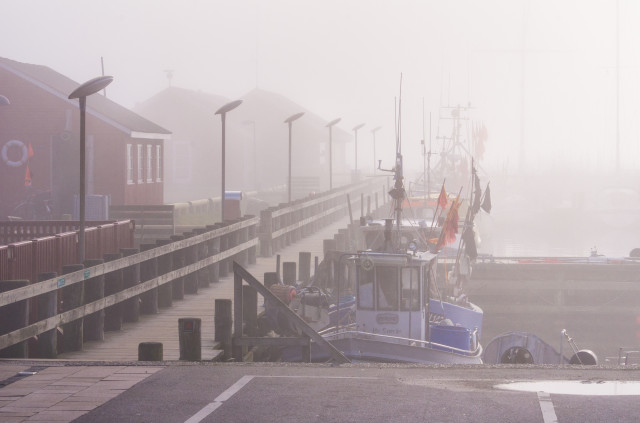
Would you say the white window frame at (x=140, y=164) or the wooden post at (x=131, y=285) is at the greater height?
the white window frame at (x=140, y=164)

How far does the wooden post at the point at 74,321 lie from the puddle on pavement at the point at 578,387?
19.1 ft

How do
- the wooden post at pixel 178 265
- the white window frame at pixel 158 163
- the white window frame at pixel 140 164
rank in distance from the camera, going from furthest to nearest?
1. the white window frame at pixel 158 163
2. the white window frame at pixel 140 164
3. the wooden post at pixel 178 265

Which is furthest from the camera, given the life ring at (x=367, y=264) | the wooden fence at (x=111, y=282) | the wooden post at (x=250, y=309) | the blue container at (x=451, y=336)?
the blue container at (x=451, y=336)

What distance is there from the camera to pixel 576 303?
118ft

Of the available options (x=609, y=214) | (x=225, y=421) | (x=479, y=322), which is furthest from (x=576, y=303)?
(x=609, y=214)

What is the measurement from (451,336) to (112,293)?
5793 mm

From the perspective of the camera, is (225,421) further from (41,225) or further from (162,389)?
(41,225)

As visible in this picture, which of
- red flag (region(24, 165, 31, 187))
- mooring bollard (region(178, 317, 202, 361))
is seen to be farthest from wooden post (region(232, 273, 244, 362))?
red flag (region(24, 165, 31, 187))

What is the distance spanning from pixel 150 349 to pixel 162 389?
5.97 feet

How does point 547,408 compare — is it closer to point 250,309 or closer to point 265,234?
point 250,309

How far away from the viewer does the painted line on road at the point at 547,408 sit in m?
9.23

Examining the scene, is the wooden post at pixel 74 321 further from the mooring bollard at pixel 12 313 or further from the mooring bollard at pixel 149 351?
the mooring bollard at pixel 149 351

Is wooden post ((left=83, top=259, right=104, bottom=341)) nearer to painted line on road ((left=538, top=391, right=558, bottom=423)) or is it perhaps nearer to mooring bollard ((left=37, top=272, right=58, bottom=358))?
mooring bollard ((left=37, top=272, right=58, bottom=358))

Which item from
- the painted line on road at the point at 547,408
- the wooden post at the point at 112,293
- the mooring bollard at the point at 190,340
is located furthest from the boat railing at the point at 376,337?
the painted line on road at the point at 547,408
